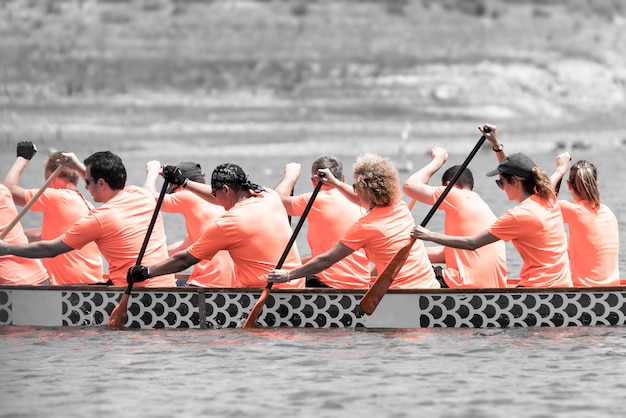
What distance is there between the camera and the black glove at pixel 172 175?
39.8 feet

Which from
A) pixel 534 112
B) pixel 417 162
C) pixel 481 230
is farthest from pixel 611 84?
pixel 481 230

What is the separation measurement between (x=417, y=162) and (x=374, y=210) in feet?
153

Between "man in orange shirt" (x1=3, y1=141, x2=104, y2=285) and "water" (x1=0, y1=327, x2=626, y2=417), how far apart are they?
21.7 inches

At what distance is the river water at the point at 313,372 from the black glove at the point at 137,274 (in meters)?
0.54

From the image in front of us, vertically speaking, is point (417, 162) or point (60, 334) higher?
point (417, 162)

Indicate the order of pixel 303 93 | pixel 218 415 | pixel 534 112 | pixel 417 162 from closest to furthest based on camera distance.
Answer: pixel 218 415 → pixel 417 162 → pixel 534 112 → pixel 303 93

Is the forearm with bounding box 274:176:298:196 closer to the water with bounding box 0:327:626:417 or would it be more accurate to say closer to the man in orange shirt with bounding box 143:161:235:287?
the man in orange shirt with bounding box 143:161:235:287

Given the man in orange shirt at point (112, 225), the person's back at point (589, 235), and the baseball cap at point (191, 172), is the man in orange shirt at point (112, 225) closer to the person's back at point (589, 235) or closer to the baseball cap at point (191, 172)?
the baseball cap at point (191, 172)

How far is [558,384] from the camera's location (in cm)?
1052

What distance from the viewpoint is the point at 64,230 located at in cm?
1287

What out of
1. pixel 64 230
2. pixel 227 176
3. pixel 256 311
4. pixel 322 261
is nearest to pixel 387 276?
pixel 322 261

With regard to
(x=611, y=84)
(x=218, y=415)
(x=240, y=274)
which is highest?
(x=611, y=84)

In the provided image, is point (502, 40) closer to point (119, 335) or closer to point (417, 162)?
point (417, 162)

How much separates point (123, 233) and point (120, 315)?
716mm
